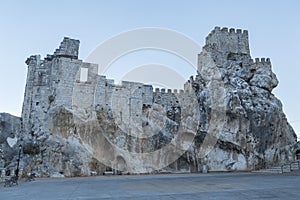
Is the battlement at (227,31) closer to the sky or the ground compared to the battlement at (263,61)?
closer to the sky

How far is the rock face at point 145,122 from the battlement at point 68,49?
0.11 meters

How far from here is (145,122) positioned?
1074 inches

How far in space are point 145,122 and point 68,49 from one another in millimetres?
11526

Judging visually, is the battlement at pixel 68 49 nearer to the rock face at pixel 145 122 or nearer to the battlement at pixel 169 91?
the rock face at pixel 145 122

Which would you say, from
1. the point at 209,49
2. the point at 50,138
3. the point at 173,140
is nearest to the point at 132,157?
the point at 173,140

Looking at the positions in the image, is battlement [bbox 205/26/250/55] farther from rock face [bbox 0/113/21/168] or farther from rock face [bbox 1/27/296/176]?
rock face [bbox 0/113/21/168]

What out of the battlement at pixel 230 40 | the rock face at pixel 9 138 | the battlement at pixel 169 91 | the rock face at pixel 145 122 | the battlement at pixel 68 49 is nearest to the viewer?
the rock face at pixel 9 138

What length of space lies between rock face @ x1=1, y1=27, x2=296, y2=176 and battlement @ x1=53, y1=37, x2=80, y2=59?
107 millimetres

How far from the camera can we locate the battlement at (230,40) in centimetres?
3422

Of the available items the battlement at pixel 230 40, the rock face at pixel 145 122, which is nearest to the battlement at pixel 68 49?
the rock face at pixel 145 122

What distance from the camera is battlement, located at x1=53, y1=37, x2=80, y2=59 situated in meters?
26.3

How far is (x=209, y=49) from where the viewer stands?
32.9 meters

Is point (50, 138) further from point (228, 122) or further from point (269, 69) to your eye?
point (269, 69)

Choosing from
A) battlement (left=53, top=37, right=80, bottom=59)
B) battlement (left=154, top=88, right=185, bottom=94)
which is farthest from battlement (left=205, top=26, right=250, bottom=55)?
battlement (left=53, top=37, right=80, bottom=59)
